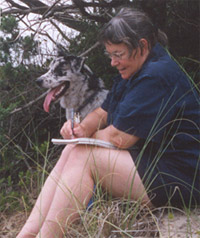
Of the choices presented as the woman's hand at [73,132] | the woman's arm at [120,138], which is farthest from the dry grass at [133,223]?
the woman's hand at [73,132]

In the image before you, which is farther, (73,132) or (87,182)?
(73,132)

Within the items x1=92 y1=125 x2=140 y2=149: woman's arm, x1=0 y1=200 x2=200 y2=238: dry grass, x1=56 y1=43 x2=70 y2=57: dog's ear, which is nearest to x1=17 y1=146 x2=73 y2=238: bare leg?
x1=0 y1=200 x2=200 y2=238: dry grass

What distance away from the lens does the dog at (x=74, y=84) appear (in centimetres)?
332

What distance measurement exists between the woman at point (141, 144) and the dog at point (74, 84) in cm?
110

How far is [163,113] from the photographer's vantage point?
79.3 inches

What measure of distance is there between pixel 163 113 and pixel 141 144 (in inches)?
10.2

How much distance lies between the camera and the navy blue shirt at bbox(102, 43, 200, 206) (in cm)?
200

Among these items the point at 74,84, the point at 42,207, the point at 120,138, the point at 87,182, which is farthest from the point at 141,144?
the point at 74,84

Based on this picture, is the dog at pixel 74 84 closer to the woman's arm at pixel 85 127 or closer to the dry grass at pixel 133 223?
the woman's arm at pixel 85 127

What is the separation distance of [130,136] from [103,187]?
1.39ft

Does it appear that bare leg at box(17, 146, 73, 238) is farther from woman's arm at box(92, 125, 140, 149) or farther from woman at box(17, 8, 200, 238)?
woman's arm at box(92, 125, 140, 149)

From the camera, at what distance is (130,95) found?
203cm

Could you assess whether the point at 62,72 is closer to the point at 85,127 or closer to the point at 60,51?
the point at 60,51

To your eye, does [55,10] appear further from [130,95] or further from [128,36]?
[130,95]
